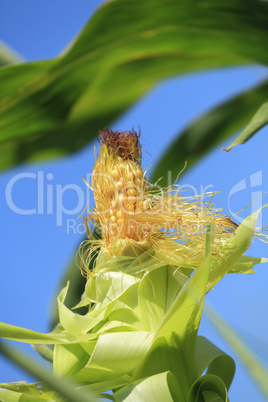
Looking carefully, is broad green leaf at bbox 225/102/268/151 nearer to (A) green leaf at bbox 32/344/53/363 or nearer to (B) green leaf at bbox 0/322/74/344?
(B) green leaf at bbox 0/322/74/344

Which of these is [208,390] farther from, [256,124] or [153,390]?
[256,124]

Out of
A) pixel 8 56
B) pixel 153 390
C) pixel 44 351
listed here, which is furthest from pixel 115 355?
pixel 8 56

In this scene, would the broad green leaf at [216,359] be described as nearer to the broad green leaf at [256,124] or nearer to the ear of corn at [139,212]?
the ear of corn at [139,212]

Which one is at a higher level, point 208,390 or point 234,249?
point 234,249

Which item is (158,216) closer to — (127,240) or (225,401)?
(127,240)

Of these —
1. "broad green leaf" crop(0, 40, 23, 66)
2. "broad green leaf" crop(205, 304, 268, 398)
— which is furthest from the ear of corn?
"broad green leaf" crop(205, 304, 268, 398)

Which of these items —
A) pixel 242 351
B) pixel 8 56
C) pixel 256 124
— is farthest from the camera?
pixel 8 56

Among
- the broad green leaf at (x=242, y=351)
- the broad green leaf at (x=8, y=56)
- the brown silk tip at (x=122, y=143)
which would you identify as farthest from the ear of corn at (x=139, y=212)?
the broad green leaf at (x=242, y=351)
